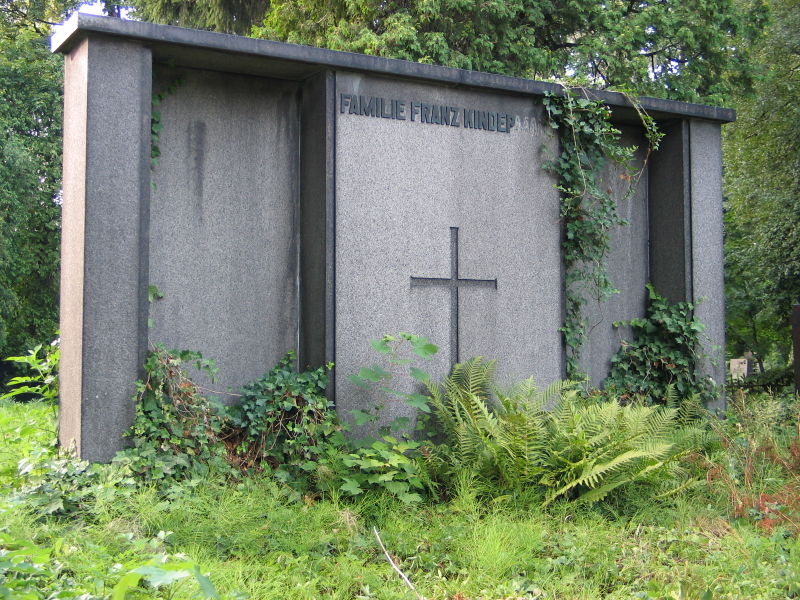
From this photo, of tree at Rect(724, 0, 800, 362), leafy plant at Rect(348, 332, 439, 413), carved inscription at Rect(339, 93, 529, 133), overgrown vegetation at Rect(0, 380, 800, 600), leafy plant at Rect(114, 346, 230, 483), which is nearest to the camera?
overgrown vegetation at Rect(0, 380, 800, 600)

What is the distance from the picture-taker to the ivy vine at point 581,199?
7602 mm

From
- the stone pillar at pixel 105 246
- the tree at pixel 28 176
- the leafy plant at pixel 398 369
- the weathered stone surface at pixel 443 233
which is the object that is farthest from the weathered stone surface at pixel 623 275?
the tree at pixel 28 176

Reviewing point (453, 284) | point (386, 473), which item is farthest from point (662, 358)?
point (386, 473)

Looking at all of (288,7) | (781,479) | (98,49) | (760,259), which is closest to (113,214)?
(98,49)

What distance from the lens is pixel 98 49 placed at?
5.70 m

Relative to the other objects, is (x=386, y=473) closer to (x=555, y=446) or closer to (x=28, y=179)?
(x=555, y=446)

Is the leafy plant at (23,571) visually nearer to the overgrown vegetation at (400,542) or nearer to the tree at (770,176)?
the overgrown vegetation at (400,542)

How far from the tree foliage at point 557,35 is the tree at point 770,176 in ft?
4.28

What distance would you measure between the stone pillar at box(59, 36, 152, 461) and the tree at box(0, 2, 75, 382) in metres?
15.5

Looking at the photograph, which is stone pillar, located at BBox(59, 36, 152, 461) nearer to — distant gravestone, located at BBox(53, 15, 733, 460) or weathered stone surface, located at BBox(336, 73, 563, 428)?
distant gravestone, located at BBox(53, 15, 733, 460)

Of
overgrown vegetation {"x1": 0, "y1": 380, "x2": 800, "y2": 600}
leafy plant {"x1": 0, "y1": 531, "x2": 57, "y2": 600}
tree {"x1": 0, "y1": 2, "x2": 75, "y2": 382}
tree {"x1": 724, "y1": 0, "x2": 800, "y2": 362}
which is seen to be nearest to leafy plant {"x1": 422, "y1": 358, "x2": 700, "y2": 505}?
→ overgrown vegetation {"x1": 0, "y1": 380, "x2": 800, "y2": 600}

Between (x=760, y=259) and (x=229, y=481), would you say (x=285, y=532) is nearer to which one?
(x=229, y=481)

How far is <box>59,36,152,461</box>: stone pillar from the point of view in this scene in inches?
217

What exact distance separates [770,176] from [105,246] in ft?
52.7
